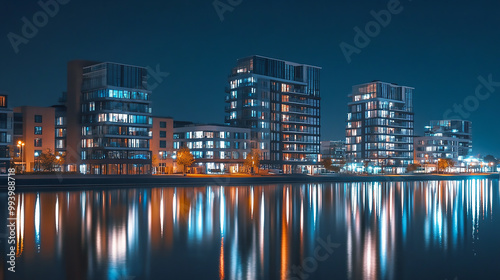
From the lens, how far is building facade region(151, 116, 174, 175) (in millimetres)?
115812

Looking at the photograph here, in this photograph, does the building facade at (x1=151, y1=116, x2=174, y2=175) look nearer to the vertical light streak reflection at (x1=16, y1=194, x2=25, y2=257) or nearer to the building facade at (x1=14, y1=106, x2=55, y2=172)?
the building facade at (x1=14, y1=106, x2=55, y2=172)

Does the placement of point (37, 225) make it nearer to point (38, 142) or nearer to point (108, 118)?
point (108, 118)

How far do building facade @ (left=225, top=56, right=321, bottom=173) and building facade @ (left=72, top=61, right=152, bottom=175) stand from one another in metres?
31.9

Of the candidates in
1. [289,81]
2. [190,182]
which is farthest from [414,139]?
[190,182]

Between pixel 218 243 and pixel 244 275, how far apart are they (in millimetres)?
6917

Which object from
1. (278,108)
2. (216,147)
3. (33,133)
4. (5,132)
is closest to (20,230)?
(5,132)

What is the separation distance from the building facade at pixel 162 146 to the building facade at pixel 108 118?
7231mm

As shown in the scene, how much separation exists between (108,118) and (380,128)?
99.6 meters

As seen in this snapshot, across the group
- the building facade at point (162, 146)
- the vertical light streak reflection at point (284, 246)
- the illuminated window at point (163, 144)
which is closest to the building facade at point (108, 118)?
the building facade at point (162, 146)

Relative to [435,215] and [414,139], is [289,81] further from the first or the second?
[435,215]

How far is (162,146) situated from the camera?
384 feet

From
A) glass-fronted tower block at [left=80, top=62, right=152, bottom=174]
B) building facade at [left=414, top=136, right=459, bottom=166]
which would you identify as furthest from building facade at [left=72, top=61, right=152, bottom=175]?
building facade at [left=414, top=136, right=459, bottom=166]

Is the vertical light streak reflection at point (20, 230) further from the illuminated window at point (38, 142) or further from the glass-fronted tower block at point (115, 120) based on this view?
the illuminated window at point (38, 142)

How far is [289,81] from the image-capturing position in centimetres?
13762
